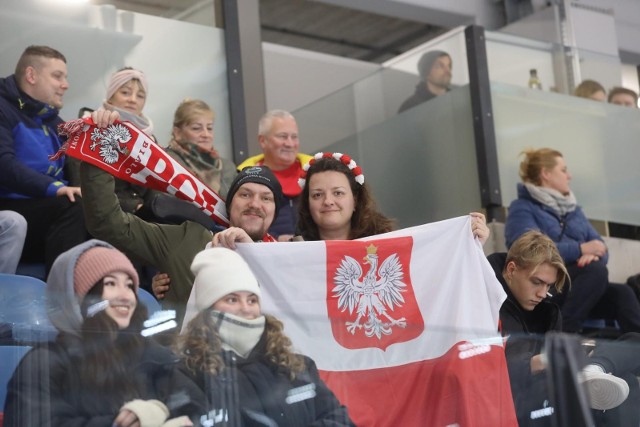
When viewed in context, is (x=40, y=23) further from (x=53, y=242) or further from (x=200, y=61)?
(x=53, y=242)

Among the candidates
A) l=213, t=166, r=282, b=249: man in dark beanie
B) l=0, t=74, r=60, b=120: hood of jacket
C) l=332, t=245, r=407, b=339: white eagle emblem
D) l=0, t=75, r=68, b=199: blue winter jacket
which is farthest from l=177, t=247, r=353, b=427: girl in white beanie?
l=0, t=74, r=60, b=120: hood of jacket

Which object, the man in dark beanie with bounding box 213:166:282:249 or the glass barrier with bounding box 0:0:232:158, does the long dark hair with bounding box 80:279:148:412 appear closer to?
the man in dark beanie with bounding box 213:166:282:249

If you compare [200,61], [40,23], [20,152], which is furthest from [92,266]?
[200,61]

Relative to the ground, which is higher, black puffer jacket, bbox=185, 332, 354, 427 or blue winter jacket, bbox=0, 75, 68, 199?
blue winter jacket, bbox=0, 75, 68, 199

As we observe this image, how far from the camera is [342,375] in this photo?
4164 millimetres

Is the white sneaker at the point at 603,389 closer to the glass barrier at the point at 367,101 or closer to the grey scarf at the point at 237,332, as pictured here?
the grey scarf at the point at 237,332

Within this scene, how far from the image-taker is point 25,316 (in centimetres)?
376

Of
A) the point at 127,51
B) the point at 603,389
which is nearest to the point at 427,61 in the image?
the point at 127,51

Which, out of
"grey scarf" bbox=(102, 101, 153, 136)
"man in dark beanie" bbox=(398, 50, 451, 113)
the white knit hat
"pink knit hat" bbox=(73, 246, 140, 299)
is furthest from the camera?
"man in dark beanie" bbox=(398, 50, 451, 113)

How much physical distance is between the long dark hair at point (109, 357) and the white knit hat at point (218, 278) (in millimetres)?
328

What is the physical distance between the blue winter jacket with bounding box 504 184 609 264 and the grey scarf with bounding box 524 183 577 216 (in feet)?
0.11

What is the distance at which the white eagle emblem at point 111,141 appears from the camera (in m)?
5.46

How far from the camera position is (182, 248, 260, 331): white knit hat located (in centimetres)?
Answer: 413

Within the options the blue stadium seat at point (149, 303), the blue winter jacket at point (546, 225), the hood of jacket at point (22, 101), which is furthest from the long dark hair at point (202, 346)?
the blue winter jacket at point (546, 225)
